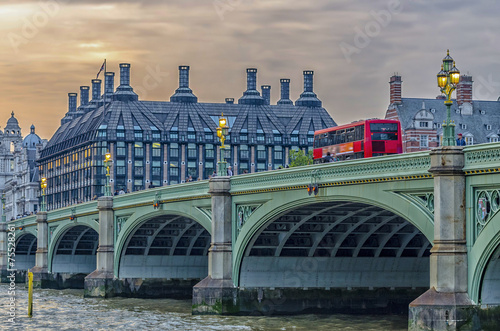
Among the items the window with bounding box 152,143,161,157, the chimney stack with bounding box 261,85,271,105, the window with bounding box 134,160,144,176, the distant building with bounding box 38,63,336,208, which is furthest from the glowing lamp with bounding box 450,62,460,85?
the chimney stack with bounding box 261,85,271,105

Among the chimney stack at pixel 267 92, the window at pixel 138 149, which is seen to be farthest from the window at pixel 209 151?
the chimney stack at pixel 267 92

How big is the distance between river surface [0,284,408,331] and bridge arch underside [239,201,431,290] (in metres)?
2.55

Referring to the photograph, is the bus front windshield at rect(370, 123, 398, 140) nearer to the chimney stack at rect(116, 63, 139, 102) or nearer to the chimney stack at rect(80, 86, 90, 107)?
the chimney stack at rect(116, 63, 139, 102)

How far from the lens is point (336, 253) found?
180 feet

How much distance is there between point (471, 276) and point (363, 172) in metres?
7.51

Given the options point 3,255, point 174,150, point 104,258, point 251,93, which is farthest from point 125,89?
point 104,258

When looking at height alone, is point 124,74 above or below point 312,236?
above

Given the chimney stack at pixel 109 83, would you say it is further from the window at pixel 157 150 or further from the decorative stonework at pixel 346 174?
the decorative stonework at pixel 346 174

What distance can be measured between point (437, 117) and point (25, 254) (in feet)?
158

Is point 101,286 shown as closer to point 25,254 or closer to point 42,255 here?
point 42,255

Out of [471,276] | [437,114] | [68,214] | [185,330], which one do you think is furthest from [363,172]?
[437,114]

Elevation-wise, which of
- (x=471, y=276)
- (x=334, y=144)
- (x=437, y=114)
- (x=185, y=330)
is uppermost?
(x=437, y=114)

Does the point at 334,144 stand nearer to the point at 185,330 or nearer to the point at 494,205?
the point at 185,330

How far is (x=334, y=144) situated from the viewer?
63594 mm
